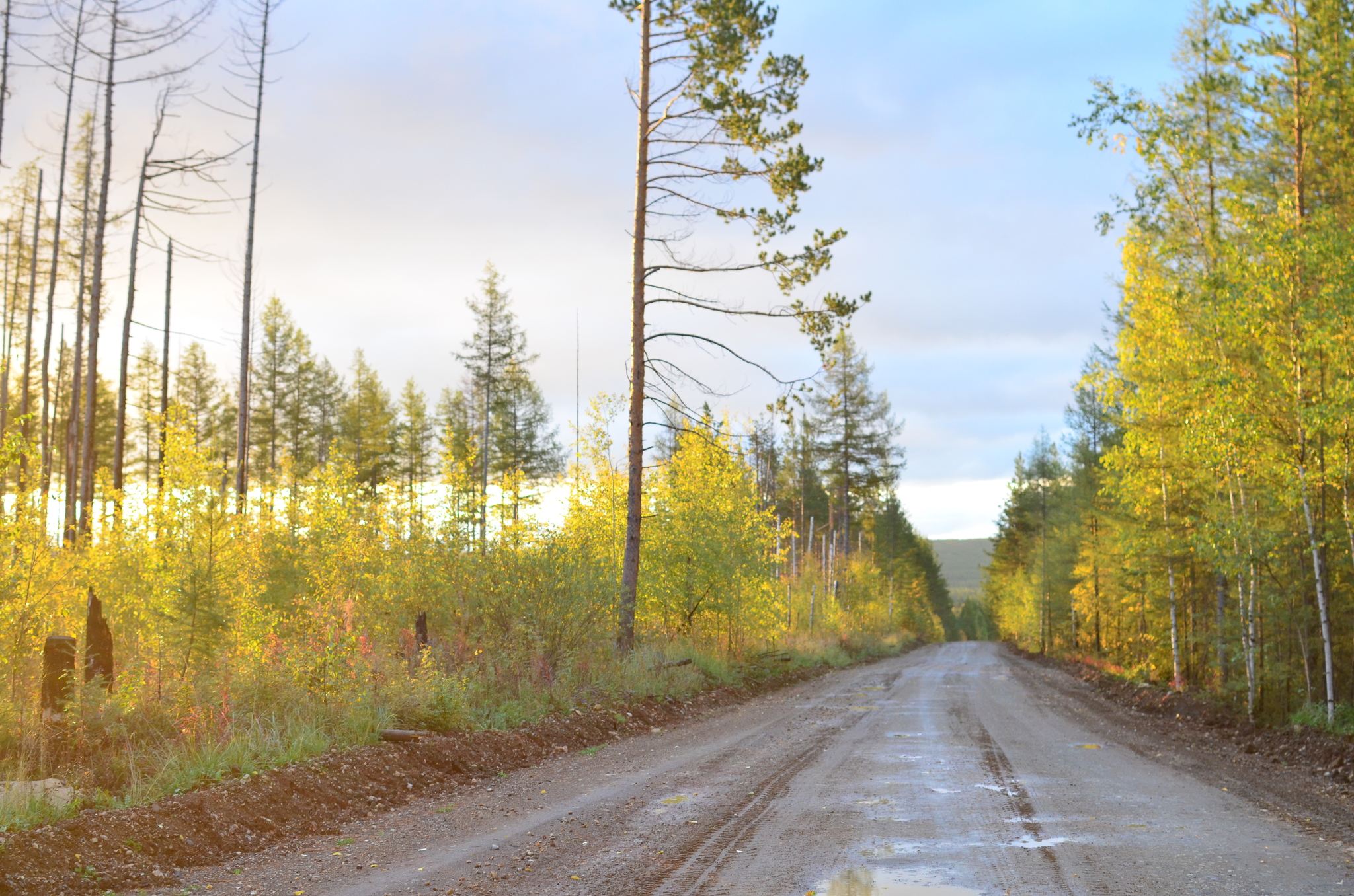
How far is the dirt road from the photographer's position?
5.74 m

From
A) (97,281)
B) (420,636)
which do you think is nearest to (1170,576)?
(420,636)

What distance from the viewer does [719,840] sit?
6691 millimetres

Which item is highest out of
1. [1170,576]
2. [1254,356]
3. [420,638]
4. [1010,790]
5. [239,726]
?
[1254,356]

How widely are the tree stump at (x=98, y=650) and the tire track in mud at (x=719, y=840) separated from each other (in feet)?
19.7

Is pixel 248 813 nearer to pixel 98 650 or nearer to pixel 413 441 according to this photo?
pixel 98 650

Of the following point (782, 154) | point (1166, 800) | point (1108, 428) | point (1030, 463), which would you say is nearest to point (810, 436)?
point (1108, 428)

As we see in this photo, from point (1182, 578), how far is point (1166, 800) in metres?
21.2

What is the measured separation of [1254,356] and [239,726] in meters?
15.1

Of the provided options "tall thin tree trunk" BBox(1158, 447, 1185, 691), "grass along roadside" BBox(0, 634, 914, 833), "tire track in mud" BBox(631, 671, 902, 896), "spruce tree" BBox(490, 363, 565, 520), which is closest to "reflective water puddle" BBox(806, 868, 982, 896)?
"tire track in mud" BBox(631, 671, 902, 896)

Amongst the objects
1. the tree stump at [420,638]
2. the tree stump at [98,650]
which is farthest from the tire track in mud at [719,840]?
the tree stump at [98,650]

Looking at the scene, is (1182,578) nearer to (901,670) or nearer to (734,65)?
(901,670)

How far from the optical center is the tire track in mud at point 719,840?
5641 millimetres

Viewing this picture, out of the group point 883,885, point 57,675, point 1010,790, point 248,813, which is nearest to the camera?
point 883,885

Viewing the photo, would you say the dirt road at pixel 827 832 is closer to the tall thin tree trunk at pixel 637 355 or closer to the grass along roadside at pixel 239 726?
the grass along roadside at pixel 239 726
